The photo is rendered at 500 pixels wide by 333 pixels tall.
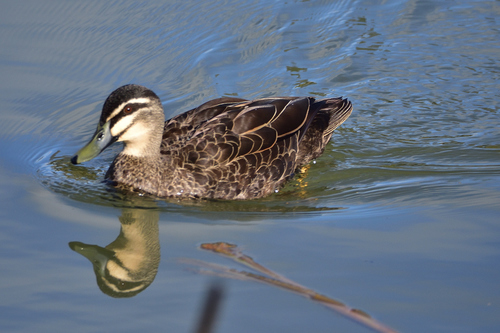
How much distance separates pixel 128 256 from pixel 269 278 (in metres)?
1.41

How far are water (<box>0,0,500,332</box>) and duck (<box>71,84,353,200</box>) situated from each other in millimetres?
248

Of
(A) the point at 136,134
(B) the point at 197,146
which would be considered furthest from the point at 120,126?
(B) the point at 197,146

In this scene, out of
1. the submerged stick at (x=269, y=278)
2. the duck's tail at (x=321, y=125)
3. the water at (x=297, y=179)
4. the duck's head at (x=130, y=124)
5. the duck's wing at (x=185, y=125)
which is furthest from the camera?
the duck's tail at (x=321, y=125)

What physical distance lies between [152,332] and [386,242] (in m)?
2.35

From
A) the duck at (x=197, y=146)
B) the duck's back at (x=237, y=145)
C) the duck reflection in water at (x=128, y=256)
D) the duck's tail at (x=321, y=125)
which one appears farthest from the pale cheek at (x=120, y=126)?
the duck's tail at (x=321, y=125)

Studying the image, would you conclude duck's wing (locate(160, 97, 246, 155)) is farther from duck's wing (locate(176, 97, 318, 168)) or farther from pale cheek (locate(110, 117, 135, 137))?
pale cheek (locate(110, 117, 135, 137))

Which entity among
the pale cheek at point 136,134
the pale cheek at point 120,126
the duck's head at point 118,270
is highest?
the pale cheek at point 120,126

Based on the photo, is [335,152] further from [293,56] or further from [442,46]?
[442,46]

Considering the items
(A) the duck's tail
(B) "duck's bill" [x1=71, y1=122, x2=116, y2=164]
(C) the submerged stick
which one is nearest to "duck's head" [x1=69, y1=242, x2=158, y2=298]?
(C) the submerged stick

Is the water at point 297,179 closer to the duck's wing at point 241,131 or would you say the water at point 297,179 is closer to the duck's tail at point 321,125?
the duck's tail at point 321,125

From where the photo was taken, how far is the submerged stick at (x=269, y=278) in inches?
171

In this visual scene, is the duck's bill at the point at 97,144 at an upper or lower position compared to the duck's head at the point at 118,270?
upper

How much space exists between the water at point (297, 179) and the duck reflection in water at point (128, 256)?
84 millimetres

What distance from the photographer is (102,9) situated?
10562 millimetres
